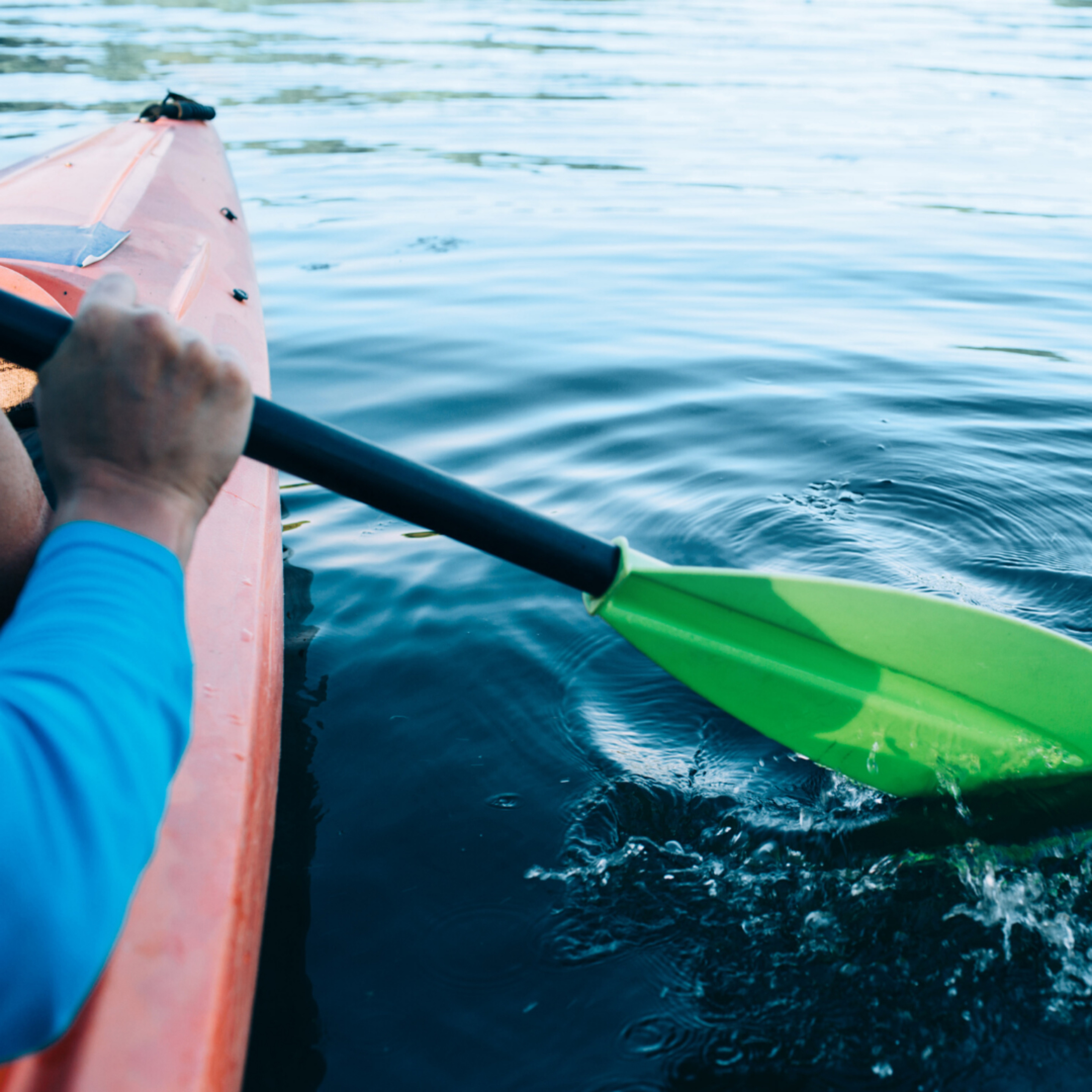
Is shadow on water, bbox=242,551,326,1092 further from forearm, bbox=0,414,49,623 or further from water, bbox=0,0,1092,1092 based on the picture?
forearm, bbox=0,414,49,623

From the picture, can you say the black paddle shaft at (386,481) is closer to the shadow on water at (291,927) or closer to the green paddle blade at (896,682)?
the green paddle blade at (896,682)

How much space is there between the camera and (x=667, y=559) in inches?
121

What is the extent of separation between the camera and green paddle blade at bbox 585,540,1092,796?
80.4 inches

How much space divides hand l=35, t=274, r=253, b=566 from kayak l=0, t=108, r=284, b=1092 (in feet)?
0.57

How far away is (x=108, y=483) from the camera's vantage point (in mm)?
899

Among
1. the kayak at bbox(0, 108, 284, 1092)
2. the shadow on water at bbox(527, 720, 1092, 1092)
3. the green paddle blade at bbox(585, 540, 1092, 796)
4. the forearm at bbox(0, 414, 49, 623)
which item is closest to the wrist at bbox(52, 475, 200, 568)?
the kayak at bbox(0, 108, 284, 1092)

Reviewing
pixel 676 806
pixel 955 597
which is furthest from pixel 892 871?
pixel 955 597

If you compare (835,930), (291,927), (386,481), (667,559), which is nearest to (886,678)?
(835,930)

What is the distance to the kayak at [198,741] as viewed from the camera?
101cm

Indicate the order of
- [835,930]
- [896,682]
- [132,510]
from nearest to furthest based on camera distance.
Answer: [132,510] → [835,930] → [896,682]

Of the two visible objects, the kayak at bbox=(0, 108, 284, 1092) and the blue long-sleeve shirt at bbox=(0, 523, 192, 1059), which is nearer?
the blue long-sleeve shirt at bbox=(0, 523, 192, 1059)

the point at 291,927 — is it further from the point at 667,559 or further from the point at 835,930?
the point at 667,559

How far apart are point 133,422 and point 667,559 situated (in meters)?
2.31

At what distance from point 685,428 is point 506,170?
6380 millimetres
